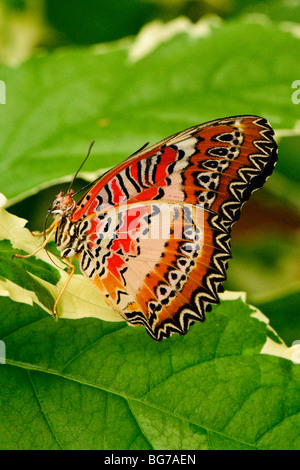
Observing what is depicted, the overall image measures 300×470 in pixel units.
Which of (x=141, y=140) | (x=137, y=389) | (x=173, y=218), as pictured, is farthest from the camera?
(x=141, y=140)

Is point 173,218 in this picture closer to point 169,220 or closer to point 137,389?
point 169,220

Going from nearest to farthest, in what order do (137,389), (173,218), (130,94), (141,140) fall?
(137,389) < (173,218) < (141,140) < (130,94)

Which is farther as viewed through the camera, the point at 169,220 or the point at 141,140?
the point at 141,140

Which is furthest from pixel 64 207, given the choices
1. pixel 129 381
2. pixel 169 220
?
pixel 129 381

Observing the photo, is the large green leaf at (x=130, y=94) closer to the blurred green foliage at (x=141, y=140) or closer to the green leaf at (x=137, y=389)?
the blurred green foliage at (x=141, y=140)

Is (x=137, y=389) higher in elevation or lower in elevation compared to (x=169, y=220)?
lower

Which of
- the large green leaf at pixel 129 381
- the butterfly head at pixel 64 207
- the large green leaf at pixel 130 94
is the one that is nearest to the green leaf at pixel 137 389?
the large green leaf at pixel 129 381

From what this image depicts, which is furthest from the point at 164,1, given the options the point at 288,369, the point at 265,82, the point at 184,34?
the point at 288,369
